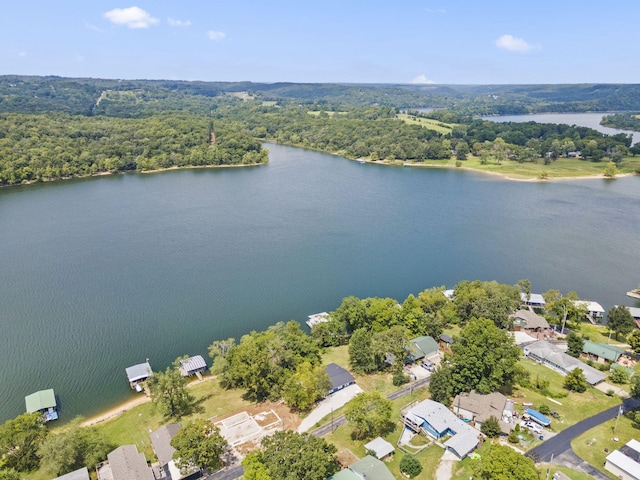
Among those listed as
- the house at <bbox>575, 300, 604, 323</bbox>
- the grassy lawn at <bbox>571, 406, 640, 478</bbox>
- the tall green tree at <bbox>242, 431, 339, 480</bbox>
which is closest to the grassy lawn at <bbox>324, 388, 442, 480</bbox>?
the tall green tree at <bbox>242, 431, 339, 480</bbox>

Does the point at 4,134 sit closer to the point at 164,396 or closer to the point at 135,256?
the point at 135,256

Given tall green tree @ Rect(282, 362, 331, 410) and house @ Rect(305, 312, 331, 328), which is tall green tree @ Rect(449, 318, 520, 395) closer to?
tall green tree @ Rect(282, 362, 331, 410)

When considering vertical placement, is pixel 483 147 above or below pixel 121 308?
above

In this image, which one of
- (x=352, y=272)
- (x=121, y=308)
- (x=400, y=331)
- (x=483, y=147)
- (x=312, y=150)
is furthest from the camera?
(x=312, y=150)

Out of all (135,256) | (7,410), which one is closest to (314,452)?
(7,410)

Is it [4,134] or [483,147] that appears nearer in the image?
[4,134]

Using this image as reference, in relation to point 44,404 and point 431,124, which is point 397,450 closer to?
point 44,404

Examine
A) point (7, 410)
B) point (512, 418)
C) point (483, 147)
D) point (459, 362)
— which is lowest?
point (7, 410)

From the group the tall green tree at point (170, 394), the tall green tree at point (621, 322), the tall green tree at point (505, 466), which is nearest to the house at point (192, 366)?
the tall green tree at point (170, 394)
